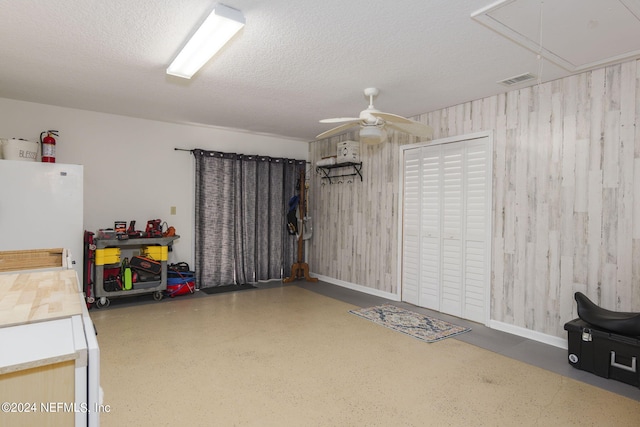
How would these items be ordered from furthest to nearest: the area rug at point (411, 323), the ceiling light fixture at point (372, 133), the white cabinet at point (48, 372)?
the area rug at point (411, 323) → the ceiling light fixture at point (372, 133) → the white cabinet at point (48, 372)

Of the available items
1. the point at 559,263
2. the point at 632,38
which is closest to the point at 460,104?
the point at 632,38

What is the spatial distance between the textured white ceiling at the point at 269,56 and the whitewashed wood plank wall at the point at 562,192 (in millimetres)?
312

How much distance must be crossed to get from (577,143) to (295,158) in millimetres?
4578

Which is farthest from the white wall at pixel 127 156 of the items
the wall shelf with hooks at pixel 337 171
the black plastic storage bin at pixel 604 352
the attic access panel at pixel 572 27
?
the black plastic storage bin at pixel 604 352

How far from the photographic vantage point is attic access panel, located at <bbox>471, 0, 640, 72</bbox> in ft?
7.38

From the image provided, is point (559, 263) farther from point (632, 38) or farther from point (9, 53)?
point (9, 53)

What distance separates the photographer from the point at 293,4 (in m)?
2.29

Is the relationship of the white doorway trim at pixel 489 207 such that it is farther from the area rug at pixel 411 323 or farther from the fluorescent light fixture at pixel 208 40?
the fluorescent light fixture at pixel 208 40

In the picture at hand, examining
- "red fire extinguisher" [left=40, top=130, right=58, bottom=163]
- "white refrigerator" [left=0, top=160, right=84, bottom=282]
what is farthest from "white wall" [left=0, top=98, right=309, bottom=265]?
"white refrigerator" [left=0, top=160, right=84, bottom=282]

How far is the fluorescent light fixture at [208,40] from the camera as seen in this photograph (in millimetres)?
2336

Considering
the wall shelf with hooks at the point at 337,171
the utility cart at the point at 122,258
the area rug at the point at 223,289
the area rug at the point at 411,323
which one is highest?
the wall shelf with hooks at the point at 337,171

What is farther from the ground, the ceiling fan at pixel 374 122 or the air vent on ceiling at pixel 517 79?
the air vent on ceiling at pixel 517 79

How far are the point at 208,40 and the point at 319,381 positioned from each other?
2.72 m

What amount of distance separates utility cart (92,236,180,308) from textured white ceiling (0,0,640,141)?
1.79 meters
